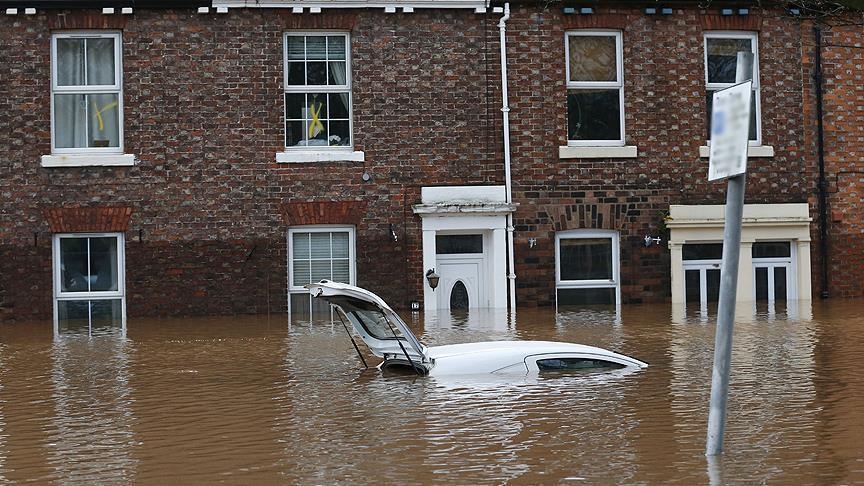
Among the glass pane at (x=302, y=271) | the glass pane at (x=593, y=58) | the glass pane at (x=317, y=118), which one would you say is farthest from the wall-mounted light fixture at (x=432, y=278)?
the glass pane at (x=593, y=58)

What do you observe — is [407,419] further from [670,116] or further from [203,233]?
[670,116]

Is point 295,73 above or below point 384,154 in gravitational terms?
above

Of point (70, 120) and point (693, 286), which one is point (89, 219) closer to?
point (70, 120)

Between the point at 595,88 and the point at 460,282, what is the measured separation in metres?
4.49

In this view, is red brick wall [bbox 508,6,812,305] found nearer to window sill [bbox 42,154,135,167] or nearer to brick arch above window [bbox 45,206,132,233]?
window sill [bbox 42,154,135,167]

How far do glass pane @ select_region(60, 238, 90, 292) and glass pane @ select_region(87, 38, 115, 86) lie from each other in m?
2.92

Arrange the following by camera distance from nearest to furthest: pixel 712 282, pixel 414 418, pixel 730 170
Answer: pixel 730 170 < pixel 414 418 < pixel 712 282

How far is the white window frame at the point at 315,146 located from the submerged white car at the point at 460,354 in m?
10.5

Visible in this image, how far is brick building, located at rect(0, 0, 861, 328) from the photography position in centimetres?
2312

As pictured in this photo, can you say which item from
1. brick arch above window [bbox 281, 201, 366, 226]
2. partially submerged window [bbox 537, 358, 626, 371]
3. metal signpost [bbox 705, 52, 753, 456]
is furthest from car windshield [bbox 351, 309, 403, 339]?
brick arch above window [bbox 281, 201, 366, 226]

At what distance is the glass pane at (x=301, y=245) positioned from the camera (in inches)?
936

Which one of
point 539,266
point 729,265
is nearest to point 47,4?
point 539,266

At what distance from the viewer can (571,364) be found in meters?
12.9

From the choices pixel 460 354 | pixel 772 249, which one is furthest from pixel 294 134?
pixel 460 354
